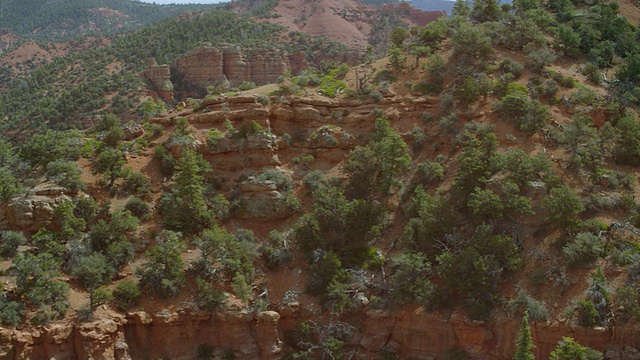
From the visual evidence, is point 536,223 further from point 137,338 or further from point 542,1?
point 542,1

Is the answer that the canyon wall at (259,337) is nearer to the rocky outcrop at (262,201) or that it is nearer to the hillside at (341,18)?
the rocky outcrop at (262,201)

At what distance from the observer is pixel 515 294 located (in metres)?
24.8

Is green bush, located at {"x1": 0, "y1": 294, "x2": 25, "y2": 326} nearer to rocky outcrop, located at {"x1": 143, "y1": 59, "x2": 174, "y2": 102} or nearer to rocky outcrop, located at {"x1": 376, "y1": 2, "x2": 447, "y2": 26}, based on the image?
rocky outcrop, located at {"x1": 143, "y1": 59, "x2": 174, "y2": 102}

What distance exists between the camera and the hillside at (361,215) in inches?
960

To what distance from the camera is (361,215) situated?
99.7 ft

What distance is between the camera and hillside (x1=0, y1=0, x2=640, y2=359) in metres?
24.4

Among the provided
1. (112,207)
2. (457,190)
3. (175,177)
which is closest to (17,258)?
(112,207)

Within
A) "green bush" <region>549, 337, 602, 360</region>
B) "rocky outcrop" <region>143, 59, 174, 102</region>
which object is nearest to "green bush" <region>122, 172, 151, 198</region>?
"green bush" <region>549, 337, 602, 360</region>

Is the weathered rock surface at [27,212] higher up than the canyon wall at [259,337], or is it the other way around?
the weathered rock surface at [27,212]

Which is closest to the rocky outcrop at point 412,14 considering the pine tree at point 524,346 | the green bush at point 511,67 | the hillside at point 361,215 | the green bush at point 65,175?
the hillside at point 361,215

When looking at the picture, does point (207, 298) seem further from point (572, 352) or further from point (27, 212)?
point (572, 352)

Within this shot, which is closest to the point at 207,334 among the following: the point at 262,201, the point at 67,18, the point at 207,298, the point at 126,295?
the point at 207,298

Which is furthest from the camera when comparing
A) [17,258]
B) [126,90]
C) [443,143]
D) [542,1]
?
[126,90]

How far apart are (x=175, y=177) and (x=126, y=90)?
41.1 metres
